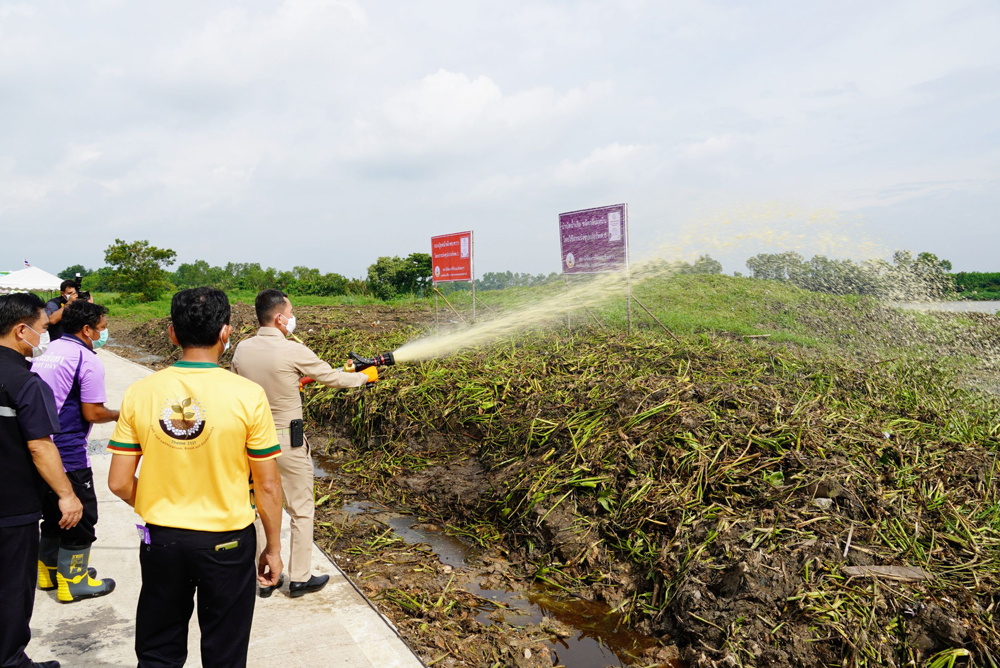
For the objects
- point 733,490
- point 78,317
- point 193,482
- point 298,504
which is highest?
point 78,317

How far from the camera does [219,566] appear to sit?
7.07 feet

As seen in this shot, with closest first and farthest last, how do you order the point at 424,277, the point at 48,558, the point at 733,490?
the point at 48,558 < the point at 733,490 < the point at 424,277

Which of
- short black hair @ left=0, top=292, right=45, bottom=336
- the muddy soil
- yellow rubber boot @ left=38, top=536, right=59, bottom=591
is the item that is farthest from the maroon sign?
yellow rubber boot @ left=38, top=536, right=59, bottom=591

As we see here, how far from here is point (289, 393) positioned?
3816mm

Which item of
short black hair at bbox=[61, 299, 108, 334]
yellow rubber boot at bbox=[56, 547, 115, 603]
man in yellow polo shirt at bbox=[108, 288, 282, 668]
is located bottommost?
yellow rubber boot at bbox=[56, 547, 115, 603]

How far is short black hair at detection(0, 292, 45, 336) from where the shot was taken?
114 inches

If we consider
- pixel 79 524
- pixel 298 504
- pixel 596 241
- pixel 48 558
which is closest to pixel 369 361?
pixel 298 504

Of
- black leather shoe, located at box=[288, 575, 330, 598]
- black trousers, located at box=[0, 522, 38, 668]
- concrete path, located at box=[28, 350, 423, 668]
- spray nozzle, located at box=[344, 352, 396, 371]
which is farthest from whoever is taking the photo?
spray nozzle, located at box=[344, 352, 396, 371]

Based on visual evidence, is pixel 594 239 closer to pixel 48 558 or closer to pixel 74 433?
pixel 74 433

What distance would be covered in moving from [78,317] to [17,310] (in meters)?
0.70

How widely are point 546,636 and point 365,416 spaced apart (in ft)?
15.6

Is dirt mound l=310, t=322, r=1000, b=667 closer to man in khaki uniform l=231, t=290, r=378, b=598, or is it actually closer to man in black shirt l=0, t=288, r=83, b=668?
man in khaki uniform l=231, t=290, r=378, b=598

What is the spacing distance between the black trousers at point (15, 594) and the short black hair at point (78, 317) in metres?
1.38

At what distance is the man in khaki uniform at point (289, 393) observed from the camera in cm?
377
